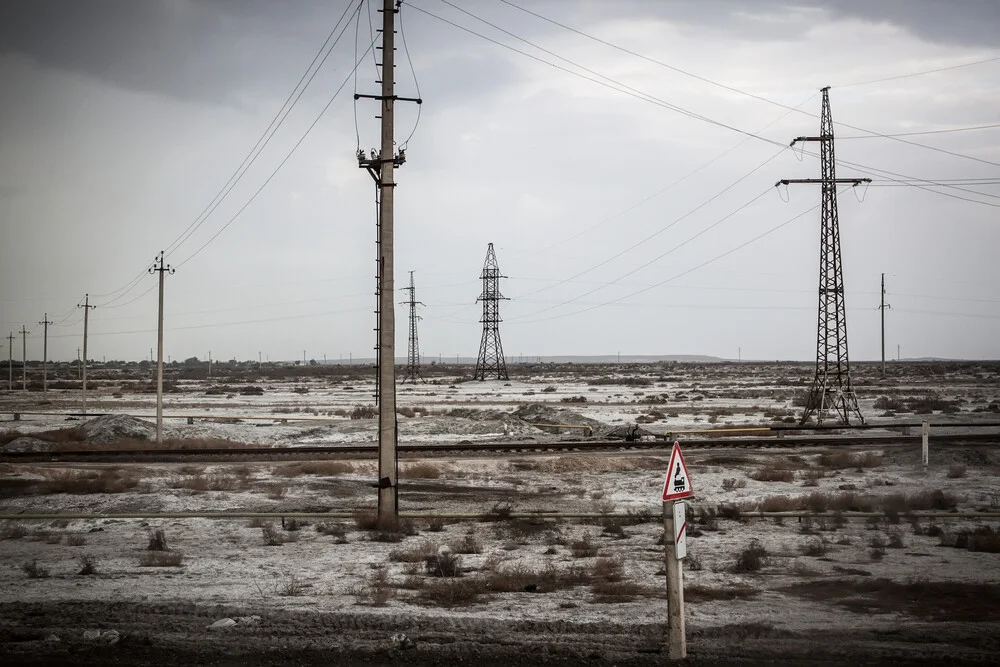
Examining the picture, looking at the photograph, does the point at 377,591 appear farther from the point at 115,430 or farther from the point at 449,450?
the point at 115,430

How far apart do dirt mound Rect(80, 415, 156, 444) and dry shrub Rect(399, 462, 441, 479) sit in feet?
61.7

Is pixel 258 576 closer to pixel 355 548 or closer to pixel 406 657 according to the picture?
pixel 355 548

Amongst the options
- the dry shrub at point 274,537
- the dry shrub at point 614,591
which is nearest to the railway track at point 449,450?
the dry shrub at point 274,537

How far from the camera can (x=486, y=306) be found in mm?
103500

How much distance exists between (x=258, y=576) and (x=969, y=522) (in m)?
14.9

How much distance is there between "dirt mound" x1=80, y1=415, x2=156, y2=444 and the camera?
38000mm

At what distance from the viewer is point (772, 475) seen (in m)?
25.2

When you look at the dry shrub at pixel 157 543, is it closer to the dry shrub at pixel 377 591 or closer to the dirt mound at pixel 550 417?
the dry shrub at pixel 377 591

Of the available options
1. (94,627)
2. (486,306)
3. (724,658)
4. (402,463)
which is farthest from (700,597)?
(486,306)

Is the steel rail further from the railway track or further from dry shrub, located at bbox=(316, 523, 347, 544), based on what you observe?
the railway track

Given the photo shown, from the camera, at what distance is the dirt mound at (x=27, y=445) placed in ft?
113

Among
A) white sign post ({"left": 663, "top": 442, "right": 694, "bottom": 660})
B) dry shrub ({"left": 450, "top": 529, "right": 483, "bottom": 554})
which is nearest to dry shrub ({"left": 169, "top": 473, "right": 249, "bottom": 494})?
dry shrub ({"left": 450, "top": 529, "right": 483, "bottom": 554})

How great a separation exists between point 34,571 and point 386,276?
8.36 metres

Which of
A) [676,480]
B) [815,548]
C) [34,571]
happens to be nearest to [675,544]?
[676,480]
